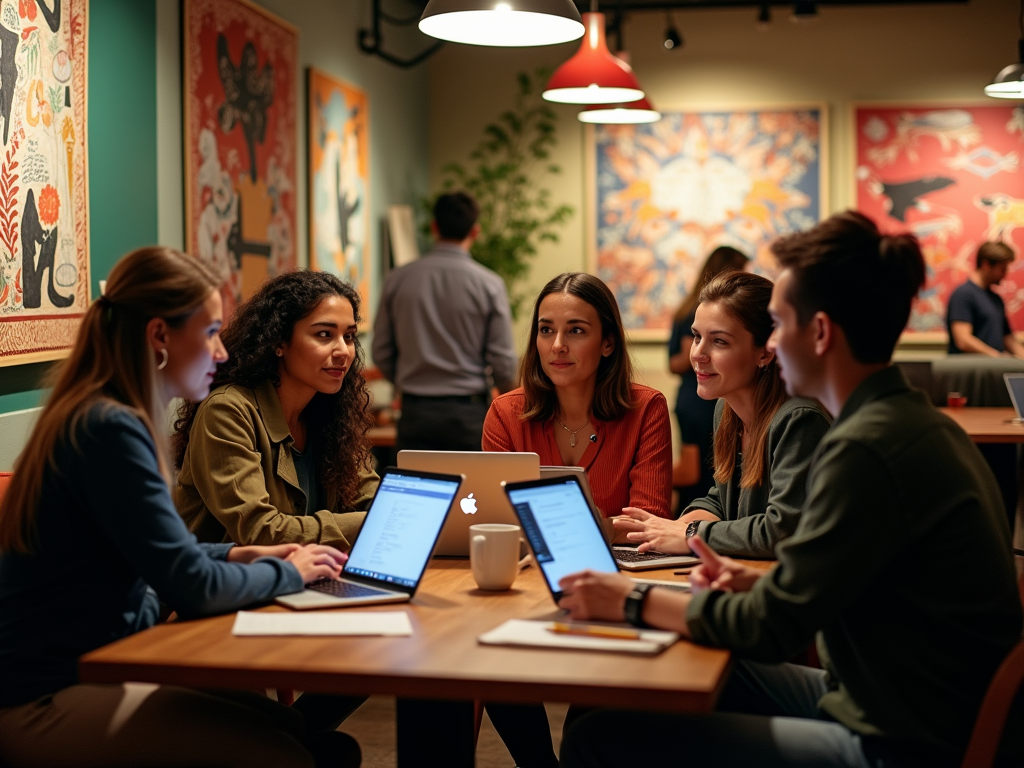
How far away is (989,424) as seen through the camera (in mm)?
4672

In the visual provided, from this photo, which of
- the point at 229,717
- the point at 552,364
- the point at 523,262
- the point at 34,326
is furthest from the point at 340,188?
the point at 229,717

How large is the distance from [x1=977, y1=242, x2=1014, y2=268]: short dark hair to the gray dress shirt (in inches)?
124

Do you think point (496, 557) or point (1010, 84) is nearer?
point (496, 557)

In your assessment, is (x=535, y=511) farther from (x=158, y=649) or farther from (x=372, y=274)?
(x=372, y=274)

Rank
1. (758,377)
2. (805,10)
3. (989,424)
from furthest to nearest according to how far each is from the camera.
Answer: (805,10) → (989,424) → (758,377)

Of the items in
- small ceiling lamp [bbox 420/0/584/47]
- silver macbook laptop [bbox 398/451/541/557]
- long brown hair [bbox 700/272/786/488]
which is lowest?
silver macbook laptop [bbox 398/451/541/557]

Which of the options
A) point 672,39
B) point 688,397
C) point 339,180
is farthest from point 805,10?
point 339,180

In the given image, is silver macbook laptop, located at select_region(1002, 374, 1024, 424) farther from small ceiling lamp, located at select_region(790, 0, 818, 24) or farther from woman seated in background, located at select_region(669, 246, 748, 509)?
small ceiling lamp, located at select_region(790, 0, 818, 24)

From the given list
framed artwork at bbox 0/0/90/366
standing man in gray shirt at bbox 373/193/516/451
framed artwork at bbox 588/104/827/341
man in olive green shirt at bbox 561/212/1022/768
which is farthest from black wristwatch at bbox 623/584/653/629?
framed artwork at bbox 588/104/827/341

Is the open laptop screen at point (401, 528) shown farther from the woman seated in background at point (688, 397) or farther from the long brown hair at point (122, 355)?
the woman seated in background at point (688, 397)

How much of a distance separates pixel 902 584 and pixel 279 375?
1.51 m

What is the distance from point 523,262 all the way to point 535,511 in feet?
18.3

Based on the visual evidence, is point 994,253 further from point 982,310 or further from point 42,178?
point 42,178

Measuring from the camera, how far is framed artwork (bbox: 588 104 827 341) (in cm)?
729
